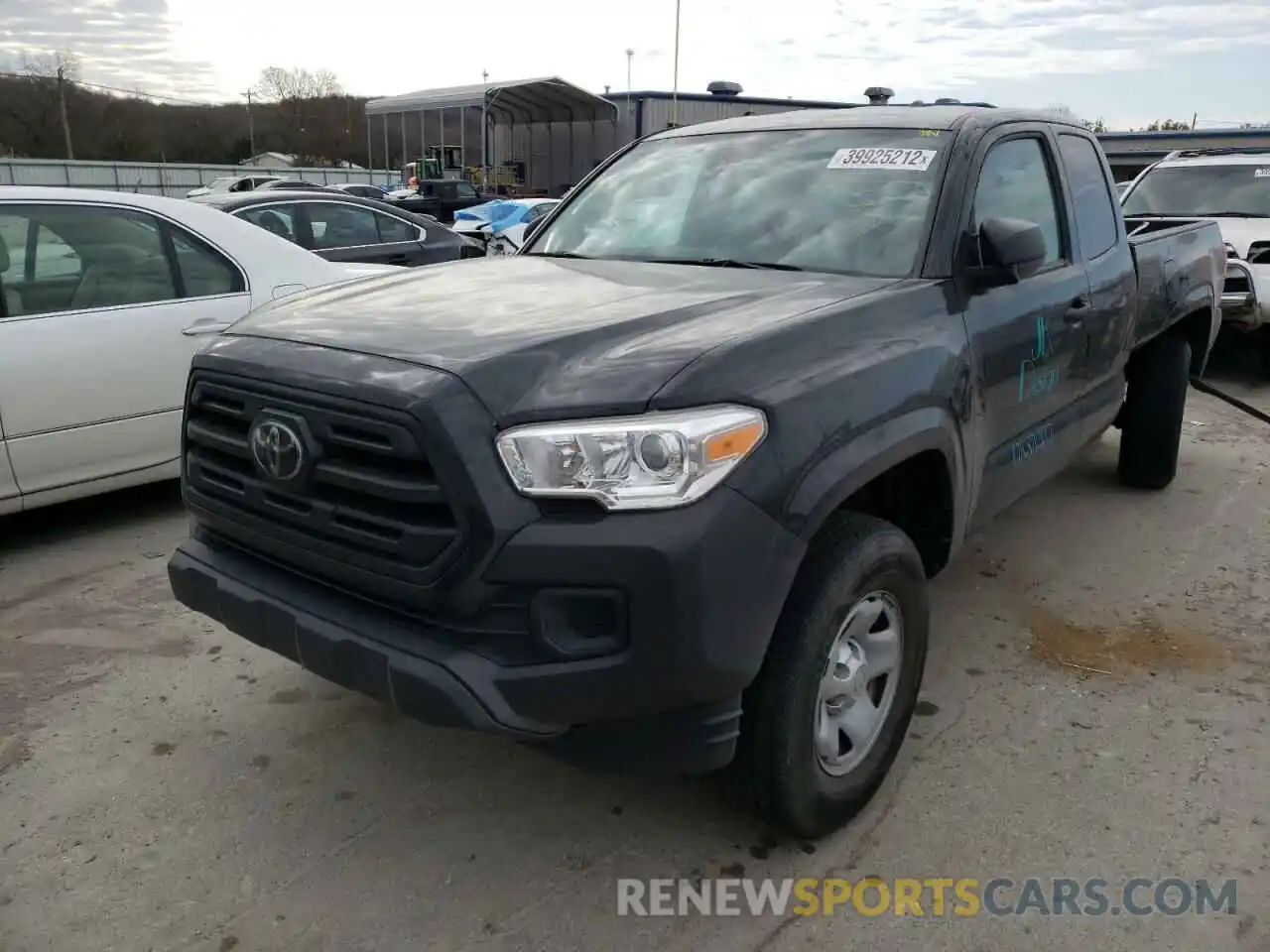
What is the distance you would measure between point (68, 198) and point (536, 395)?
139 inches

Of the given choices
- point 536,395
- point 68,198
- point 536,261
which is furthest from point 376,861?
point 68,198

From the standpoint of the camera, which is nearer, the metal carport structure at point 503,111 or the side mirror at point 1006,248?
the side mirror at point 1006,248

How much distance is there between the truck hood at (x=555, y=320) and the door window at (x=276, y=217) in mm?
5595

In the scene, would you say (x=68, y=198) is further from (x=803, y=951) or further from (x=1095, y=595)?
(x=1095, y=595)

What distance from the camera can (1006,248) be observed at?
2.96 meters

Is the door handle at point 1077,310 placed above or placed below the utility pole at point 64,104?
below

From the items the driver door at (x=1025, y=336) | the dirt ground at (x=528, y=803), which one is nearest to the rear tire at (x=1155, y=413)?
the dirt ground at (x=528, y=803)

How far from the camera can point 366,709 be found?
130 inches

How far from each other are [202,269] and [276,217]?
12.2 feet

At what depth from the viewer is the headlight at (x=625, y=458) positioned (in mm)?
2082

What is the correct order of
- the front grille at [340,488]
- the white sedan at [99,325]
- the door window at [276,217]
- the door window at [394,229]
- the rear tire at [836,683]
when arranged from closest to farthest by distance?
1. the front grille at [340,488]
2. the rear tire at [836,683]
3. the white sedan at [99,325]
4. the door window at [276,217]
5. the door window at [394,229]

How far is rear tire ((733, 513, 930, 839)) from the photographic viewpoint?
233cm

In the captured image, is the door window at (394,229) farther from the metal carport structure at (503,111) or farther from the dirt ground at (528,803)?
the metal carport structure at (503,111)

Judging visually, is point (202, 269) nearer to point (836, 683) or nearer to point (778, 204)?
point (778, 204)
